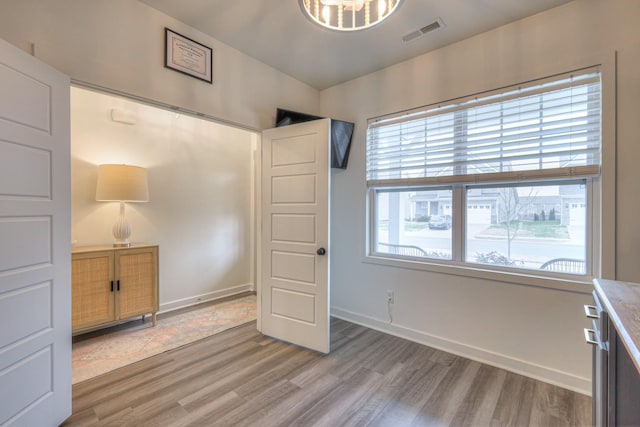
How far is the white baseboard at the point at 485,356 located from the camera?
1.90 metres

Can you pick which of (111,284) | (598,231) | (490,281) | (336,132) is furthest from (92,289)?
(598,231)

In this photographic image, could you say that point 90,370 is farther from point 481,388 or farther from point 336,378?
point 481,388

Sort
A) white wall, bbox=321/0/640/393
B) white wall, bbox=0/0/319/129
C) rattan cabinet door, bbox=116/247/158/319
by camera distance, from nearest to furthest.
→ white wall, bbox=0/0/319/129 < white wall, bbox=321/0/640/393 < rattan cabinet door, bbox=116/247/158/319

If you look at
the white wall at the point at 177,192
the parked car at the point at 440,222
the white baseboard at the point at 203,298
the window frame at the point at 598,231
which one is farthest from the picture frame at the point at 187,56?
the white baseboard at the point at 203,298

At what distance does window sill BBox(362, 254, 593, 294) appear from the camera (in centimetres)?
190

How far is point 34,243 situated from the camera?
56.2 inches

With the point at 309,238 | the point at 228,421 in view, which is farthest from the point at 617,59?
the point at 228,421

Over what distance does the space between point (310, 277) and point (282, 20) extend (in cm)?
206

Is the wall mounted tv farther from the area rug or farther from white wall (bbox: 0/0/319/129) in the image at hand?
the area rug

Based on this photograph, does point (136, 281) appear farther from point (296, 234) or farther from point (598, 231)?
point (598, 231)

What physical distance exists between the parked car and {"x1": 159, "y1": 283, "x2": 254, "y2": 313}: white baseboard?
2.89 meters

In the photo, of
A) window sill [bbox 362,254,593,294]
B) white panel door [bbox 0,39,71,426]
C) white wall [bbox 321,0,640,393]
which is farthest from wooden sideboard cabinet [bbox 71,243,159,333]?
window sill [bbox 362,254,593,294]

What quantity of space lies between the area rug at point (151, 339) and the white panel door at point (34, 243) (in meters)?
0.66

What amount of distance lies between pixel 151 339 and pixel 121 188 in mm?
1475
